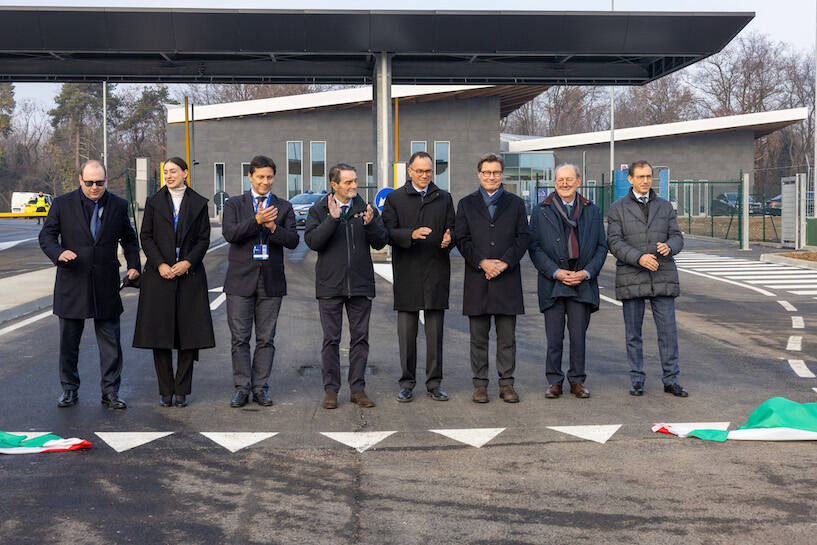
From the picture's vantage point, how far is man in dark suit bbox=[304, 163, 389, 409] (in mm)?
7906

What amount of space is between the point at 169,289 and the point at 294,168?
1811 inches

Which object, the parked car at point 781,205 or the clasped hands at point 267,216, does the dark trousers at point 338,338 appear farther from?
the parked car at point 781,205

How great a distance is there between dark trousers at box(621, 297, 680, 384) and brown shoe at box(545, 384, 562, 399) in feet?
2.01

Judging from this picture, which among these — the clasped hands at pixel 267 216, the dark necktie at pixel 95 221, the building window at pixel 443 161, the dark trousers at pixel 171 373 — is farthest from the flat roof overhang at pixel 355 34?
the building window at pixel 443 161

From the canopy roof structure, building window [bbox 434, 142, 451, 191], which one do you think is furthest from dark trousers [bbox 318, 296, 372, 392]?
building window [bbox 434, 142, 451, 191]

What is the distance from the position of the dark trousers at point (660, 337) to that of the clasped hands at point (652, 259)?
0.33 metres

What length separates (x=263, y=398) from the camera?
26.4ft

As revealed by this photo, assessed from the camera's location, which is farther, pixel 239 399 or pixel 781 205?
pixel 781 205

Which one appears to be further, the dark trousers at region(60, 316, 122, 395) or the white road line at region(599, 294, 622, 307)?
the white road line at region(599, 294, 622, 307)

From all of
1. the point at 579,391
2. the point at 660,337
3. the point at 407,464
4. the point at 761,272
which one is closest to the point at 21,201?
the point at 761,272

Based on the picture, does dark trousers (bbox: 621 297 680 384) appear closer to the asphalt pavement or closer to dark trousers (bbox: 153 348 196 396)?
the asphalt pavement

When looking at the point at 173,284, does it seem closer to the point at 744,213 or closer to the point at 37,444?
the point at 37,444

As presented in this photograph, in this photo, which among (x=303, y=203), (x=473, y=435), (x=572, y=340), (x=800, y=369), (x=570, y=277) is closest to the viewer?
(x=473, y=435)

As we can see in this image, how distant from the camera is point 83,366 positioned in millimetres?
9859
